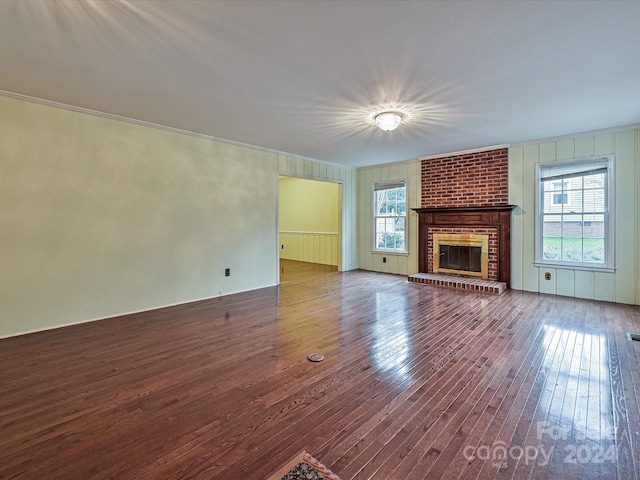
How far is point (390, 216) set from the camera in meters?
7.33

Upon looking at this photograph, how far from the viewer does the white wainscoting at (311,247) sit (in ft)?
28.8

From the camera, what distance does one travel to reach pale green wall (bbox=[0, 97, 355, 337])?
3420 mm

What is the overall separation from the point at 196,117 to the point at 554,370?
4585mm

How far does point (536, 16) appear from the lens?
2.09 meters

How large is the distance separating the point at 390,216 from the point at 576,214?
337 centimetres

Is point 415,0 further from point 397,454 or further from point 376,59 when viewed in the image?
point 397,454

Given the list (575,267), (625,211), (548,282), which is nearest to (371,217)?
(548,282)

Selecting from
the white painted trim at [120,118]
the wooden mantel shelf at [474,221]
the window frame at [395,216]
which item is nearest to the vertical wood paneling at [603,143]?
the wooden mantel shelf at [474,221]

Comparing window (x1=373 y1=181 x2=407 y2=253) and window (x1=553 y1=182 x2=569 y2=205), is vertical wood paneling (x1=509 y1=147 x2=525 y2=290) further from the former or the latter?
window (x1=373 y1=181 x2=407 y2=253)

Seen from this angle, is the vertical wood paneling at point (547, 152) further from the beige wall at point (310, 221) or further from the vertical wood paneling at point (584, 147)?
the beige wall at point (310, 221)

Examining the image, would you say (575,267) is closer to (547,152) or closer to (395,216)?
(547,152)

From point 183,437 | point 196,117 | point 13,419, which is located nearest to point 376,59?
point 196,117

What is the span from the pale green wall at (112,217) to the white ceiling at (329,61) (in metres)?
0.43

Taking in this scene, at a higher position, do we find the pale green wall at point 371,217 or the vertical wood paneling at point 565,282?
the pale green wall at point 371,217
